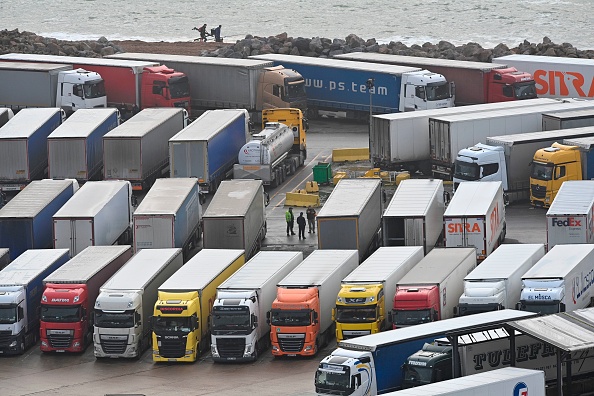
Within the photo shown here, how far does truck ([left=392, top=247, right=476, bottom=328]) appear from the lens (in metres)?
48.9

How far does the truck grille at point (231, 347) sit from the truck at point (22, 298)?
298 inches

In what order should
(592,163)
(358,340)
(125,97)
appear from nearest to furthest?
(358,340), (592,163), (125,97)

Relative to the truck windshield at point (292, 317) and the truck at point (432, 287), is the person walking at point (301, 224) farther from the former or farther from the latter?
the truck windshield at point (292, 317)

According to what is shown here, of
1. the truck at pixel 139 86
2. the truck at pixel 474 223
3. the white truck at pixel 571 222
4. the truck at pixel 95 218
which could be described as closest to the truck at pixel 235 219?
the truck at pixel 95 218

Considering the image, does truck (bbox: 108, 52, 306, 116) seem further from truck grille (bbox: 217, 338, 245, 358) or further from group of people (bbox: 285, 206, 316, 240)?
truck grille (bbox: 217, 338, 245, 358)

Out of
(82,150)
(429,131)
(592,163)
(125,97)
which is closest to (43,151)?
(82,150)

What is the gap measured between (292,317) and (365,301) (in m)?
2.51

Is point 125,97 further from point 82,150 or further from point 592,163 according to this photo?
point 592,163

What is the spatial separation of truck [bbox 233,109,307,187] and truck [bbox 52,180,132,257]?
891cm

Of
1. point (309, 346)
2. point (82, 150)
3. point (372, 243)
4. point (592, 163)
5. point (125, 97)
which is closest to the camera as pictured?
point (309, 346)

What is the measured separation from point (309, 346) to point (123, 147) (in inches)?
916

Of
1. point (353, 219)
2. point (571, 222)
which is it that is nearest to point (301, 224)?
point (353, 219)

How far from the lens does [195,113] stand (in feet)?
284

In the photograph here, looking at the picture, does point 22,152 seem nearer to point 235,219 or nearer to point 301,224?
point 301,224
